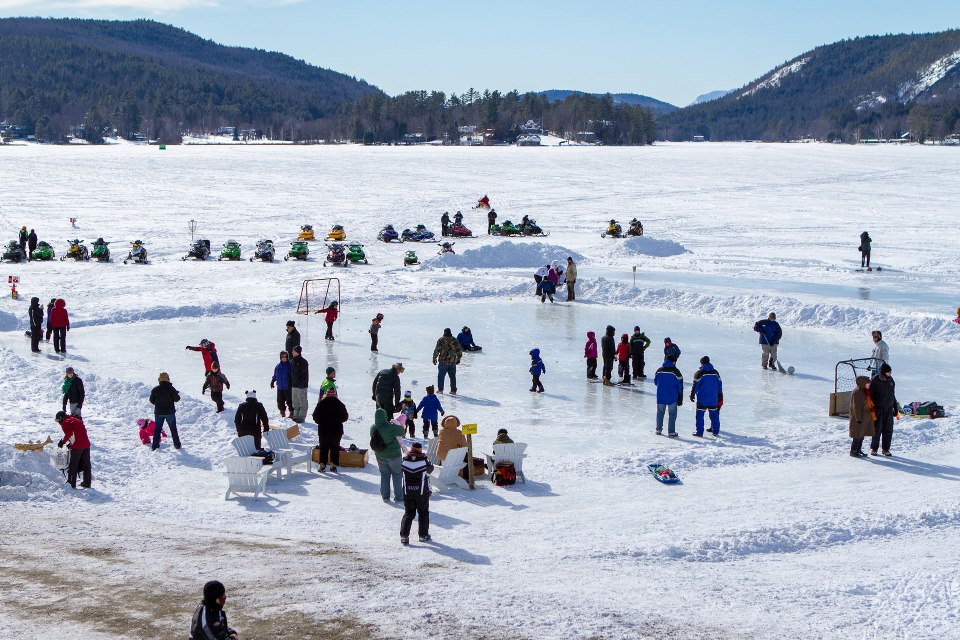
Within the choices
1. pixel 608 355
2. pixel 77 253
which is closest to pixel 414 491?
pixel 608 355

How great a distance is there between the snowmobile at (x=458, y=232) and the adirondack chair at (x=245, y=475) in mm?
33011

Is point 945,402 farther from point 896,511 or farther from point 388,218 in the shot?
point 388,218

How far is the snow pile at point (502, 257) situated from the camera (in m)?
33.7

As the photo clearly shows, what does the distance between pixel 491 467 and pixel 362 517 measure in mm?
2133

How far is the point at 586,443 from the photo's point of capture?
1442 cm

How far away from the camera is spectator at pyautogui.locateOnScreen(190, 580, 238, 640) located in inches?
261

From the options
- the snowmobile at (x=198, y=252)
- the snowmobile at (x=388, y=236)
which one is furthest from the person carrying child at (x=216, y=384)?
the snowmobile at (x=388, y=236)

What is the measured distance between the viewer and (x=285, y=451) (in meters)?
12.7

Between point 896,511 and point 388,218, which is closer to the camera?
point 896,511

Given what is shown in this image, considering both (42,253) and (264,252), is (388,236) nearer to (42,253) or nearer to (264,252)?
(264,252)

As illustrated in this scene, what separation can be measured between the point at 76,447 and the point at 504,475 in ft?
16.7

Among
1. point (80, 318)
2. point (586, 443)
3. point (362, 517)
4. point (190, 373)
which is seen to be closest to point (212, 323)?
point (80, 318)

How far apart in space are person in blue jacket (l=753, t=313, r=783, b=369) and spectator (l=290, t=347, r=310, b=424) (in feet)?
28.3

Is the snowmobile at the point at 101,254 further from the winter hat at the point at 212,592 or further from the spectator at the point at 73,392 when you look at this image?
the winter hat at the point at 212,592
